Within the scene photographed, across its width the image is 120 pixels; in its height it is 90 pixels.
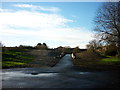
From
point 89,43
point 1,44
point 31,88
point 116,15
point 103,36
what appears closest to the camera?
point 31,88

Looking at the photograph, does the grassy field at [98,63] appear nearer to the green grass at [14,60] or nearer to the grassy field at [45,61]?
the grassy field at [45,61]

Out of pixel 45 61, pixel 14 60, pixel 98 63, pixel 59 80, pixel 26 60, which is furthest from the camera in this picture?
pixel 26 60

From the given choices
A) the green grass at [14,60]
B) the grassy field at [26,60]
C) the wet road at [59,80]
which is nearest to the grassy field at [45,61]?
the grassy field at [26,60]

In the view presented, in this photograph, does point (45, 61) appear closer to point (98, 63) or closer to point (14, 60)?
point (14, 60)

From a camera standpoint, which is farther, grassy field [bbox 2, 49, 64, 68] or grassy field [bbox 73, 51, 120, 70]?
grassy field [bbox 2, 49, 64, 68]

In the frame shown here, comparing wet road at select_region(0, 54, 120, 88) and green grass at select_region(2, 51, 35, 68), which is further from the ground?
green grass at select_region(2, 51, 35, 68)

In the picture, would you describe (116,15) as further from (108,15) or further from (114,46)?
(114,46)

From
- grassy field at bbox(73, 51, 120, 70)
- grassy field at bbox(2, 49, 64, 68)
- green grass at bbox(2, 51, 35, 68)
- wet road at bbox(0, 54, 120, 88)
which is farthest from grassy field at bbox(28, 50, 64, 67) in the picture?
wet road at bbox(0, 54, 120, 88)

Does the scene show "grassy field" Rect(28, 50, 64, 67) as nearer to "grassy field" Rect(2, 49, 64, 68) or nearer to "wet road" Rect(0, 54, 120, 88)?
"grassy field" Rect(2, 49, 64, 68)

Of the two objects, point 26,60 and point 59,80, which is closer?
point 59,80

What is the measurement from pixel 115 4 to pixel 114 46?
24.4 feet

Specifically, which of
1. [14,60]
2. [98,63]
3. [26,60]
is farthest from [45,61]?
[98,63]

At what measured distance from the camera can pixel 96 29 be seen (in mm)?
26953

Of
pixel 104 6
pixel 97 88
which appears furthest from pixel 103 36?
pixel 97 88
